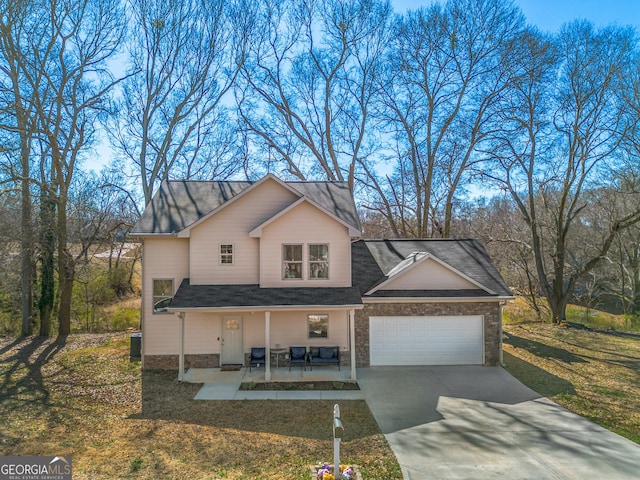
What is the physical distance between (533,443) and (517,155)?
16715 mm

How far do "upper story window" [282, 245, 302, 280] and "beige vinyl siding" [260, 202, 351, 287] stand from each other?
131 millimetres

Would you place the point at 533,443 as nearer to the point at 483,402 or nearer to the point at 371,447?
the point at 483,402

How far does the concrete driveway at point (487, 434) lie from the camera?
6.65 m

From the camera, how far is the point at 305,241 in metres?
13.3

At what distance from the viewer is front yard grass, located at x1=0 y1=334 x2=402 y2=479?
6.70m

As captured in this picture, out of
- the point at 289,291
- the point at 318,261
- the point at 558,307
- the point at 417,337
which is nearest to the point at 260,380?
the point at 289,291

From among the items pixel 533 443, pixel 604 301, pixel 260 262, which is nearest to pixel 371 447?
pixel 533 443

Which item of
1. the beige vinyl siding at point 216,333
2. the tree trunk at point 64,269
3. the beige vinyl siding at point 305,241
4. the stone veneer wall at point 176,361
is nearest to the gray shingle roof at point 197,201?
the beige vinyl siding at point 305,241

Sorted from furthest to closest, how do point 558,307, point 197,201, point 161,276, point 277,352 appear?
point 558,307 < point 197,201 < point 161,276 < point 277,352

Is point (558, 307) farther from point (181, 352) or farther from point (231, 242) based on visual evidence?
point (181, 352)

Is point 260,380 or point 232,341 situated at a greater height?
point 232,341

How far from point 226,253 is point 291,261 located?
7.49 ft

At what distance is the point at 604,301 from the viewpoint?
32.9 metres

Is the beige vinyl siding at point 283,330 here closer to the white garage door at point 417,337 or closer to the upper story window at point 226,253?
the white garage door at point 417,337
